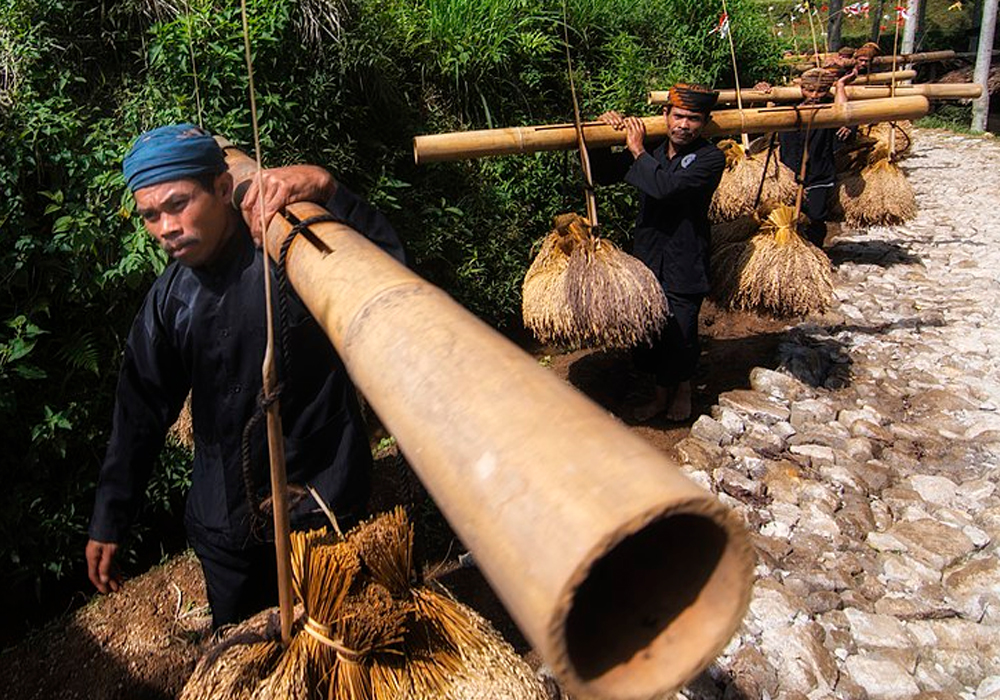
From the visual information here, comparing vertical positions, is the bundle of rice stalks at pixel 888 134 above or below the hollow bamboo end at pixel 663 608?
below

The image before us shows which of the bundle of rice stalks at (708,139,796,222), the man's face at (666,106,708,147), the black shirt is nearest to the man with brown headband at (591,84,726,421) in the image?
the man's face at (666,106,708,147)

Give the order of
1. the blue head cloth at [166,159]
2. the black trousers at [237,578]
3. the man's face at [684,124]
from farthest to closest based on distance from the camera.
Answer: the man's face at [684,124] < the black trousers at [237,578] < the blue head cloth at [166,159]

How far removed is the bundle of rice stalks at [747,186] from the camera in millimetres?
6793

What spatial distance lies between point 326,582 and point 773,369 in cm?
457

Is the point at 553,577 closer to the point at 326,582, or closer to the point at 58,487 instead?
the point at 326,582

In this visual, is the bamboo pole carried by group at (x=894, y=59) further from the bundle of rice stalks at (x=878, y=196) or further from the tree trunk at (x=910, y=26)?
the bundle of rice stalks at (x=878, y=196)

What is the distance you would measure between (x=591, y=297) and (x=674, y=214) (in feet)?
3.33

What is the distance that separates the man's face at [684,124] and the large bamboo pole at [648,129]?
0.07 m

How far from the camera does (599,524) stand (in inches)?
24.3

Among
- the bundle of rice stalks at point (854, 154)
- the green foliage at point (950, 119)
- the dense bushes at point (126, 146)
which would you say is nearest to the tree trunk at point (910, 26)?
the green foliage at point (950, 119)

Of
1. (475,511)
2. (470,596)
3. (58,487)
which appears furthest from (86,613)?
(475,511)

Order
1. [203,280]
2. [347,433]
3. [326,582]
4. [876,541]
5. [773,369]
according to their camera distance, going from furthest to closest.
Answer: [773,369] → [876,541] → [347,433] → [203,280] → [326,582]

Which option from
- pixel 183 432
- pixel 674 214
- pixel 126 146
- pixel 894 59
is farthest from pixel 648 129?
pixel 894 59

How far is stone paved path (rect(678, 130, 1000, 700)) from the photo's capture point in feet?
9.53
